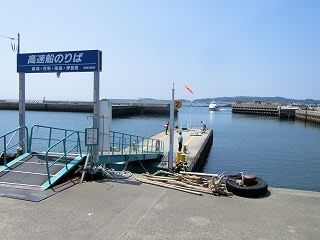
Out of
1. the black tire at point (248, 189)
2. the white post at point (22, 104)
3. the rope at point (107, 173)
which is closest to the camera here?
the black tire at point (248, 189)

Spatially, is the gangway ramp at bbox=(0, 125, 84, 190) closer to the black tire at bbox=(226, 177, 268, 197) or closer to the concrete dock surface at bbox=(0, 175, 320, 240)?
the concrete dock surface at bbox=(0, 175, 320, 240)

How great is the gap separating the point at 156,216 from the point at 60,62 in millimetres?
6574

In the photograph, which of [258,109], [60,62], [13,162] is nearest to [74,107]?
[258,109]

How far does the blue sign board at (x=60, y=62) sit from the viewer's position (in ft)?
34.4

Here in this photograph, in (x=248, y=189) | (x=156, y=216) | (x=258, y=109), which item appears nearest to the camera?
(x=156, y=216)

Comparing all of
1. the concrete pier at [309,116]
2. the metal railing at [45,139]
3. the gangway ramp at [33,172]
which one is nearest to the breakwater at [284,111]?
the concrete pier at [309,116]

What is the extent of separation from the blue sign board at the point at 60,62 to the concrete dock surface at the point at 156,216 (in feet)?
13.2

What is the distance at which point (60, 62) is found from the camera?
10961 millimetres

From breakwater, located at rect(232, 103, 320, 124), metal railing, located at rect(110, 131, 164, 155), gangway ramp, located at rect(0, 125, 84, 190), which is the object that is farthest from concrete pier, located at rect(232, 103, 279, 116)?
gangway ramp, located at rect(0, 125, 84, 190)

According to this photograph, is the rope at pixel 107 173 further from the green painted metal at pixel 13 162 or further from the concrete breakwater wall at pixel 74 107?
the concrete breakwater wall at pixel 74 107

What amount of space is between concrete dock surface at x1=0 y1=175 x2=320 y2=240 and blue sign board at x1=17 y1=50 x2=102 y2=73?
403 centimetres

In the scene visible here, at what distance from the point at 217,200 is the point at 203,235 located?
228 cm

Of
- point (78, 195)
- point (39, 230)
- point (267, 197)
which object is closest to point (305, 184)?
point (267, 197)

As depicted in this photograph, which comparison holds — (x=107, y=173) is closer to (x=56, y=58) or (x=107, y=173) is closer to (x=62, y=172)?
(x=62, y=172)
